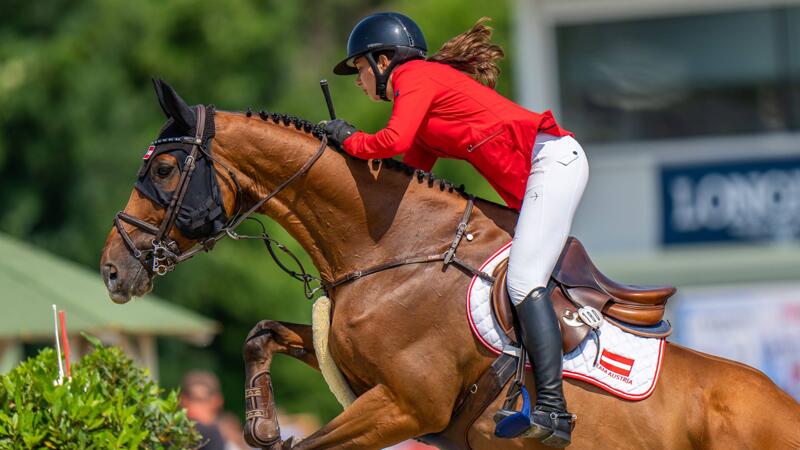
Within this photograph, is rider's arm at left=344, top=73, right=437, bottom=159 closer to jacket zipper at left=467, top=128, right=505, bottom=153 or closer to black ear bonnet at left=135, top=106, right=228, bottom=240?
jacket zipper at left=467, top=128, right=505, bottom=153

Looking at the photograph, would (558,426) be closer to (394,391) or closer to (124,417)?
(394,391)

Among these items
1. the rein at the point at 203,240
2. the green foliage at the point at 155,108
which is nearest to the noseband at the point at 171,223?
the rein at the point at 203,240

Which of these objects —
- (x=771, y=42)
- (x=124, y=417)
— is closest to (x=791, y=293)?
(x=771, y=42)

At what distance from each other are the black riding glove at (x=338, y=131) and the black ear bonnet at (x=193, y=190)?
57cm

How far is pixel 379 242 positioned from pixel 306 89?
1776cm

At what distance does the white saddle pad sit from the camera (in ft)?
19.5

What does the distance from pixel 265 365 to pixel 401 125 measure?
4.58 feet

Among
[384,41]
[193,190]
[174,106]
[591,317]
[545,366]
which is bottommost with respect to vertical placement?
[545,366]

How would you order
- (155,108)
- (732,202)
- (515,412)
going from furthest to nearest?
(155,108) < (732,202) < (515,412)

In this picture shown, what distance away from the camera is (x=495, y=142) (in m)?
5.99

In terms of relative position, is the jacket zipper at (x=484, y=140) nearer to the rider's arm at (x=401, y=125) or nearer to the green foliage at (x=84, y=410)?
the rider's arm at (x=401, y=125)

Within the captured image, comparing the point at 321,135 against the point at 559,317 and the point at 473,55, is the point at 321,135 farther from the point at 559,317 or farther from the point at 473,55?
the point at 559,317

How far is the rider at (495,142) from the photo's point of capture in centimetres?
580

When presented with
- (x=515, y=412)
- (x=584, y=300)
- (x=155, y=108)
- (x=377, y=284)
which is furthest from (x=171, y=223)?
(x=155, y=108)
